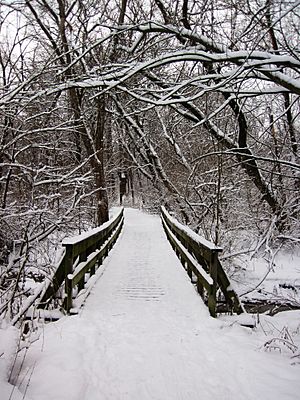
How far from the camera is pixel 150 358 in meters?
3.52

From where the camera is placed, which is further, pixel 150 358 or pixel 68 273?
pixel 68 273

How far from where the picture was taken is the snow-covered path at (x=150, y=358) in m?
2.90

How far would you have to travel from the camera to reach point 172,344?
3879 mm

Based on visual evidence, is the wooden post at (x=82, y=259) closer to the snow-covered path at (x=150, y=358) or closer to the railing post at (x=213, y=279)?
the snow-covered path at (x=150, y=358)

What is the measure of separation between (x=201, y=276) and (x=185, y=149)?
12384mm

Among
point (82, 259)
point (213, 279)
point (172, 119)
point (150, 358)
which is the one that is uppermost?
point (172, 119)

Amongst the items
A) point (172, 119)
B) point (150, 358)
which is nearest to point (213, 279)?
point (150, 358)

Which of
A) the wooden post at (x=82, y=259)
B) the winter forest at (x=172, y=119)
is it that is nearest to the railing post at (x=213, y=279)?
the winter forest at (x=172, y=119)

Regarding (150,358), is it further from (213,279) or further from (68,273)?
(68,273)

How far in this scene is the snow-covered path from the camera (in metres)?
2.90

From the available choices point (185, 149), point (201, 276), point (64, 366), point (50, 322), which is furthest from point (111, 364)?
point (185, 149)

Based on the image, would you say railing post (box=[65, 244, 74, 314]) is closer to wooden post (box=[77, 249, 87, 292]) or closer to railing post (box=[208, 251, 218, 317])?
wooden post (box=[77, 249, 87, 292])

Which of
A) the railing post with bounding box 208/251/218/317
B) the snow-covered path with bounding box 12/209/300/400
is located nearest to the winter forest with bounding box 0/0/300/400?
the snow-covered path with bounding box 12/209/300/400

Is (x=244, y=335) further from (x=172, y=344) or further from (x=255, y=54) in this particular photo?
(x=255, y=54)
